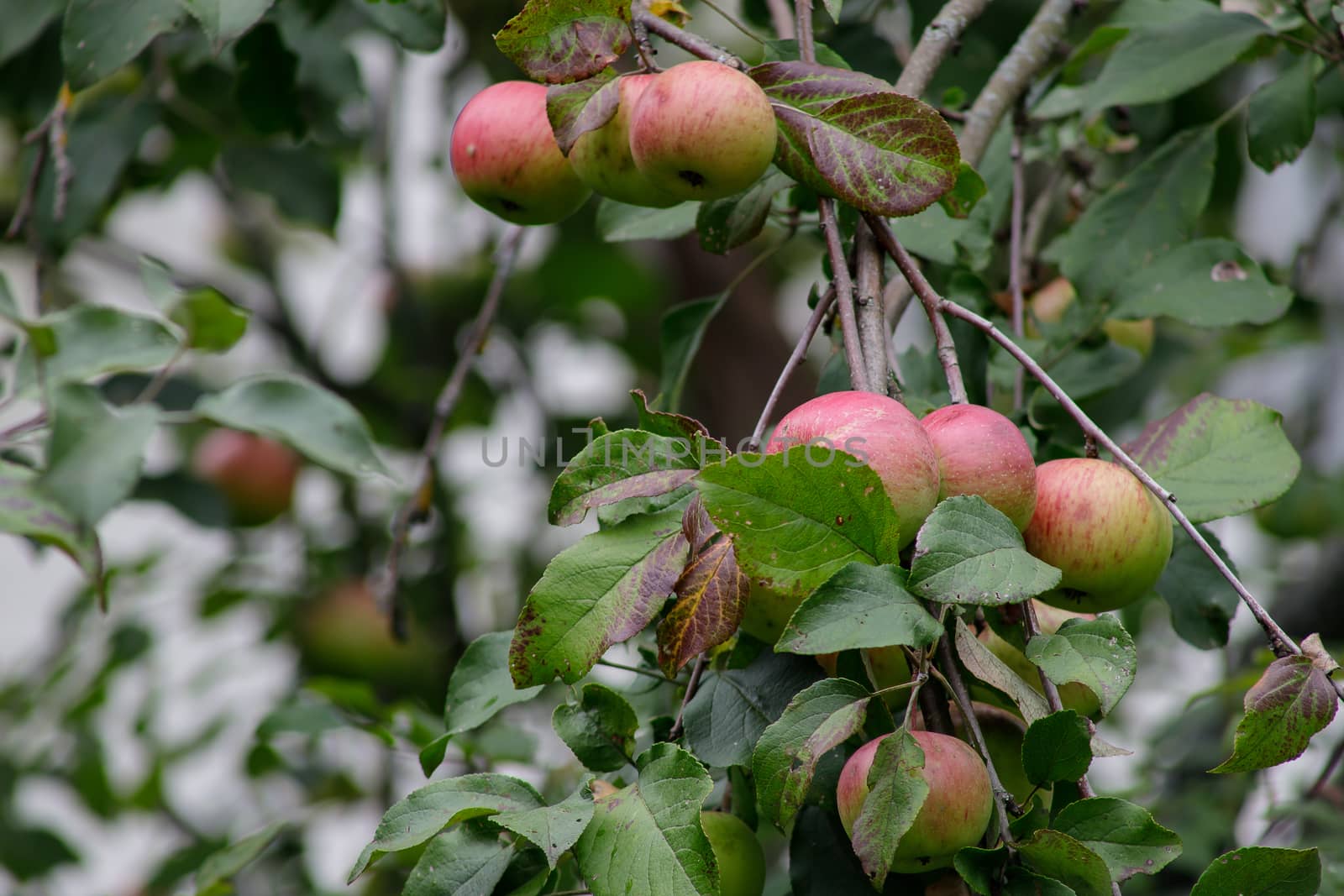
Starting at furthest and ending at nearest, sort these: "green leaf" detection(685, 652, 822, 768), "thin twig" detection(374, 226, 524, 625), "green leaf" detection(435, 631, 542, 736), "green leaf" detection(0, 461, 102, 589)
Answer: "thin twig" detection(374, 226, 524, 625) < "green leaf" detection(0, 461, 102, 589) < "green leaf" detection(435, 631, 542, 736) < "green leaf" detection(685, 652, 822, 768)

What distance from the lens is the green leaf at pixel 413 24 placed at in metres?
1.03

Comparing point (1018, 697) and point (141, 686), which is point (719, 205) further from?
point (141, 686)

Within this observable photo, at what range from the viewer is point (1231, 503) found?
71 centimetres

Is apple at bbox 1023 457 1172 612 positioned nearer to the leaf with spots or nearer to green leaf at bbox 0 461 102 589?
the leaf with spots

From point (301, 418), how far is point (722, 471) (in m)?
0.56

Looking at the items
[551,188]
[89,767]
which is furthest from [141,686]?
[551,188]

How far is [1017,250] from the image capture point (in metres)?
1.05

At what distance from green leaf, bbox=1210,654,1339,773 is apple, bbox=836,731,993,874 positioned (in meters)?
0.11

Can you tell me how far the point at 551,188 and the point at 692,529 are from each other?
31 cm

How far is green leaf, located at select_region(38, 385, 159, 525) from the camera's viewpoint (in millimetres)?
862

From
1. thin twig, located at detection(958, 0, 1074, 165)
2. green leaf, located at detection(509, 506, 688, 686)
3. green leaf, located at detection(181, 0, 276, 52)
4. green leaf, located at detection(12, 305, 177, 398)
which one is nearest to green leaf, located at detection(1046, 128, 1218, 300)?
thin twig, located at detection(958, 0, 1074, 165)

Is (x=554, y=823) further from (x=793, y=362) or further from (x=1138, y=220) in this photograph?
(x=1138, y=220)

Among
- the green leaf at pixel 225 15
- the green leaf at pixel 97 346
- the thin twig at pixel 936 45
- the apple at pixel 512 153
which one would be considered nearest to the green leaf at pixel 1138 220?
the thin twig at pixel 936 45

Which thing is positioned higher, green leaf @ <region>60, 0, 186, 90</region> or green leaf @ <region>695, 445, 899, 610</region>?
green leaf @ <region>60, 0, 186, 90</region>
